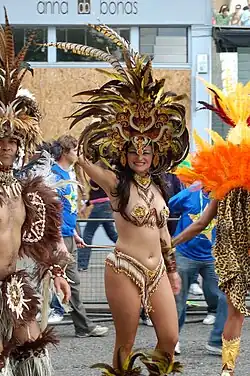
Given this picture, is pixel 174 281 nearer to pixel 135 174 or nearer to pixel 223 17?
pixel 135 174

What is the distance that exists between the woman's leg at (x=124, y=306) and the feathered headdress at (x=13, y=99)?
0.98 metres

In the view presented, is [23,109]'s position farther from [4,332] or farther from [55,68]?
[55,68]

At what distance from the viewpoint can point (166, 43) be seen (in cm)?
1516

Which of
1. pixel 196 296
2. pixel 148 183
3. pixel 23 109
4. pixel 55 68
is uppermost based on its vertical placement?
pixel 55 68

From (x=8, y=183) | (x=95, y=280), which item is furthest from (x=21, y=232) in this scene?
(x=95, y=280)

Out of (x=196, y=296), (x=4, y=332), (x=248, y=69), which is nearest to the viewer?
(x=4, y=332)

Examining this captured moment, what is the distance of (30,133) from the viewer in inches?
193

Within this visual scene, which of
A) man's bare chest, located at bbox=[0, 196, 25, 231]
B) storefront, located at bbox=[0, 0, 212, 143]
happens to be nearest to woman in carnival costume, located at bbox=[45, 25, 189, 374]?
man's bare chest, located at bbox=[0, 196, 25, 231]

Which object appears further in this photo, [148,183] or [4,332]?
[148,183]

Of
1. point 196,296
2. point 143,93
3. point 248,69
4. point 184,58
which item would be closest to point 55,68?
point 184,58

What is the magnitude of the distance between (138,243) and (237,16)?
36.1ft

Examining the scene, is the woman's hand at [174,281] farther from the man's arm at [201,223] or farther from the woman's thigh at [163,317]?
the man's arm at [201,223]

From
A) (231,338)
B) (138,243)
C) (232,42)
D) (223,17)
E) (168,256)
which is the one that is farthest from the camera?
(232,42)

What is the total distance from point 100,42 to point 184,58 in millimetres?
1551
